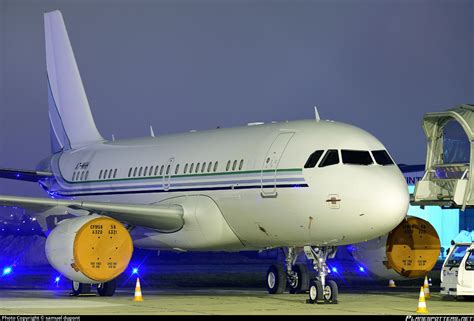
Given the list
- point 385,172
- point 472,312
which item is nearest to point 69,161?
point 385,172

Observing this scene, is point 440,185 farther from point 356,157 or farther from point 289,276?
point 356,157

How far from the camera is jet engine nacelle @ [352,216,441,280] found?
32469 mm

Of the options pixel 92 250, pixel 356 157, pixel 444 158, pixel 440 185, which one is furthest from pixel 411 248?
pixel 92 250

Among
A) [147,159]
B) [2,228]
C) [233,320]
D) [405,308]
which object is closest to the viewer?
[233,320]

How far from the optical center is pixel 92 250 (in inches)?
1148

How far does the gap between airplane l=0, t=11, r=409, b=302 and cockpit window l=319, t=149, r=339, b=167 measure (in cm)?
3

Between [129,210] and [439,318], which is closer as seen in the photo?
[439,318]

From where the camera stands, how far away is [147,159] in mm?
35344

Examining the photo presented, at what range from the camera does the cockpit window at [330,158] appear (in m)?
28.0

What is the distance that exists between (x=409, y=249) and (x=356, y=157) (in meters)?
5.44

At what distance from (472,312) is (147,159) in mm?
13463

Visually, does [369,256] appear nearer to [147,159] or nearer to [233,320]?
[147,159]

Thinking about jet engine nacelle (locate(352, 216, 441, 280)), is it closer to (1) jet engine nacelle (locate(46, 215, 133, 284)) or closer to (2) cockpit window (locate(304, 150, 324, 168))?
(2) cockpit window (locate(304, 150, 324, 168))

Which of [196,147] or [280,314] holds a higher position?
[196,147]
